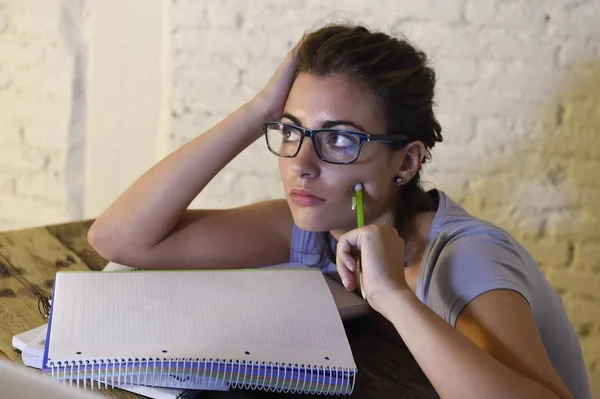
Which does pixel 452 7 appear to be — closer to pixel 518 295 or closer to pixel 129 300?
pixel 518 295

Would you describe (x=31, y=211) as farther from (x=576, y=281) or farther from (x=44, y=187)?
(x=576, y=281)

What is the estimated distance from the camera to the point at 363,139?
1.13m

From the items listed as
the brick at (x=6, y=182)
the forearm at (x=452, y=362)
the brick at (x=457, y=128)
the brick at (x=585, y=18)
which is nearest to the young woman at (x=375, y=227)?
the forearm at (x=452, y=362)

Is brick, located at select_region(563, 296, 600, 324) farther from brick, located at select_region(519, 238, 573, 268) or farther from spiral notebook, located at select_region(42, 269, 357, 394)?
spiral notebook, located at select_region(42, 269, 357, 394)

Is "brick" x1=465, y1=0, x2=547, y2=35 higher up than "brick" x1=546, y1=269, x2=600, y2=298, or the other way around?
"brick" x1=465, y1=0, x2=547, y2=35

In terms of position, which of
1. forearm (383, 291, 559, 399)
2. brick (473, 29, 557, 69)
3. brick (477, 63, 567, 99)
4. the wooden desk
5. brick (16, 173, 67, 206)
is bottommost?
brick (16, 173, 67, 206)

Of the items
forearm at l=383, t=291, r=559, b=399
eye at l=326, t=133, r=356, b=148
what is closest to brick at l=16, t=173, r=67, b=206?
eye at l=326, t=133, r=356, b=148

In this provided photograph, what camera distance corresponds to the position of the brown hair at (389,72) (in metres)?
1.15

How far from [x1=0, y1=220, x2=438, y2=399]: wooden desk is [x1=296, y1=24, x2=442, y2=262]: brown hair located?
27 cm

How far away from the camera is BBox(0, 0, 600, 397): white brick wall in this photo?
164cm

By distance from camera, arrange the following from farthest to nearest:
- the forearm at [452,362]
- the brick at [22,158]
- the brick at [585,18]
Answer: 1. the brick at [22,158]
2. the brick at [585,18]
3. the forearm at [452,362]

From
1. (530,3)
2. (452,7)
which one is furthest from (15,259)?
(530,3)

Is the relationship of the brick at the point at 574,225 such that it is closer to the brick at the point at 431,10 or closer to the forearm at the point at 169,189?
the brick at the point at 431,10

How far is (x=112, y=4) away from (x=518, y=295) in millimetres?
1483
